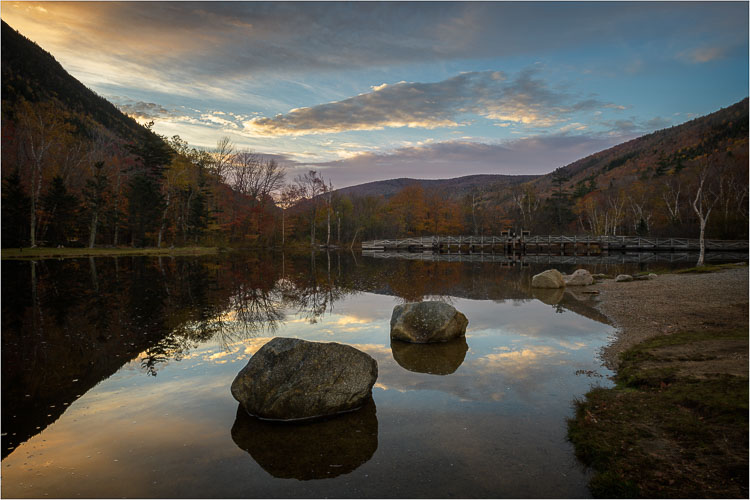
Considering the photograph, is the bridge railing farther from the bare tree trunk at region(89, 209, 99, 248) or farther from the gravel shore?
the gravel shore

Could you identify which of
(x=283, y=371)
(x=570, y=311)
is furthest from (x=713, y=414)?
(x=570, y=311)

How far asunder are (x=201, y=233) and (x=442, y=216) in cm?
4519

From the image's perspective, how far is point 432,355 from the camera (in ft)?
29.8

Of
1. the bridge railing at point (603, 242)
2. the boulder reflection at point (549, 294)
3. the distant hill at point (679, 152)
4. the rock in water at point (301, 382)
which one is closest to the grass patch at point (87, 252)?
the bridge railing at point (603, 242)

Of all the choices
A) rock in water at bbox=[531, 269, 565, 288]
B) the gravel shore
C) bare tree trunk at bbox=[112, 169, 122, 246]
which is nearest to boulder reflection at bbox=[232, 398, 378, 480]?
the gravel shore

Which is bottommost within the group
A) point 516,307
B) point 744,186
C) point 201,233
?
point 516,307

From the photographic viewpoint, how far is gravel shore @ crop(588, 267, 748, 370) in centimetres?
998

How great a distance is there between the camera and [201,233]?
56.3 m

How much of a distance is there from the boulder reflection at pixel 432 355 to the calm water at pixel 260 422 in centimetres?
6

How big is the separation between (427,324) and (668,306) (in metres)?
8.76

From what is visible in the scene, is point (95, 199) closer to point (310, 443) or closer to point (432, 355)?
point (432, 355)

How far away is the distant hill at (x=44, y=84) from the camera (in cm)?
8562

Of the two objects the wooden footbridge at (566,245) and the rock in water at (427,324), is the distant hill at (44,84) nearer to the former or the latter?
the wooden footbridge at (566,245)

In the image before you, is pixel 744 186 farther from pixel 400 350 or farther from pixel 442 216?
pixel 400 350
